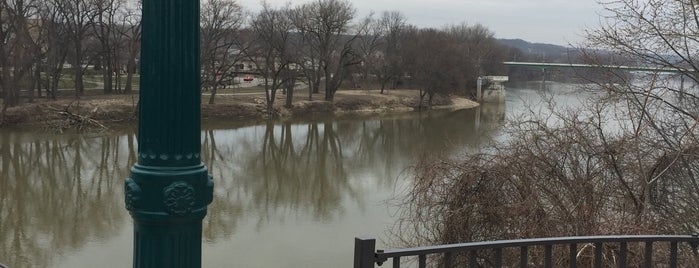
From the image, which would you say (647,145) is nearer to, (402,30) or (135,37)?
(135,37)

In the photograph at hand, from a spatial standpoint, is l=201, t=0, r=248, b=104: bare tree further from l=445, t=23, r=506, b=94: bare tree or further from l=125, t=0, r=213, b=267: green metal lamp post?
l=125, t=0, r=213, b=267: green metal lamp post

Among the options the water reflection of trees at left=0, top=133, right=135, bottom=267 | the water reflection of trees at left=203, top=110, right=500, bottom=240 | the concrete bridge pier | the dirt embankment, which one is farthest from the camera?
the concrete bridge pier

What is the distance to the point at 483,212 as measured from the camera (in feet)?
27.2

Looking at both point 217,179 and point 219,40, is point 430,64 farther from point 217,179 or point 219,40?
point 217,179

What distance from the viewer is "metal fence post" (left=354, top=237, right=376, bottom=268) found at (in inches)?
98.8

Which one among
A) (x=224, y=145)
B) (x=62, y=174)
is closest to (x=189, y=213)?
(x=62, y=174)

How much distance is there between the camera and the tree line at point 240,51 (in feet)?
110

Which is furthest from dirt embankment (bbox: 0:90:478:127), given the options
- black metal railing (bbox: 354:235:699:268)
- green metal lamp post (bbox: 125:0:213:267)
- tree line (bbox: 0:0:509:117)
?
green metal lamp post (bbox: 125:0:213:267)

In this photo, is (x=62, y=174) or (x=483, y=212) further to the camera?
(x=62, y=174)

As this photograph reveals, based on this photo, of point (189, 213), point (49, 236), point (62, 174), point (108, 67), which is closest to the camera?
point (189, 213)

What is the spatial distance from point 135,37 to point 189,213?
38213 mm

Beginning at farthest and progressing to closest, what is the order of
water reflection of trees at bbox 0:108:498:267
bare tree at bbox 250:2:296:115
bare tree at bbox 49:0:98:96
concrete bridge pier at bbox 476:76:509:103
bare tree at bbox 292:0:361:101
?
1. concrete bridge pier at bbox 476:76:509:103
2. bare tree at bbox 292:0:361:101
3. bare tree at bbox 250:2:296:115
4. bare tree at bbox 49:0:98:96
5. water reflection of trees at bbox 0:108:498:267

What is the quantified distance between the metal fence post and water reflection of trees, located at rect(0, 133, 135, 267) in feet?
33.0

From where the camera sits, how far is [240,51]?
42.3 metres
